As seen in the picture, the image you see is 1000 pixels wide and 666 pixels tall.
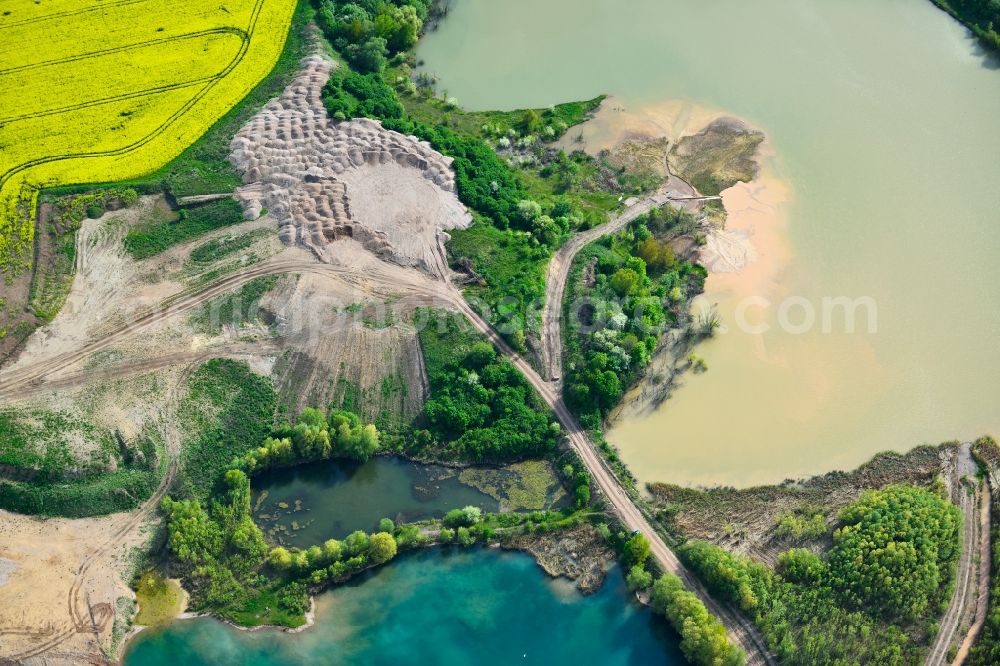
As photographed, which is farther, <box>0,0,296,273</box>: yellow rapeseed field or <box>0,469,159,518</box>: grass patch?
<box>0,0,296,273</box>: yellow rapeseed field

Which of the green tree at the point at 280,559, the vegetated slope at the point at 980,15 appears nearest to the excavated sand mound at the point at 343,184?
the green tree at the point at 280,559

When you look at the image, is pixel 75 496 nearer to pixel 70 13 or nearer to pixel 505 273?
pixel 505 273

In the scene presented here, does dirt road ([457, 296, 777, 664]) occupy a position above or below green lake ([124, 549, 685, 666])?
above

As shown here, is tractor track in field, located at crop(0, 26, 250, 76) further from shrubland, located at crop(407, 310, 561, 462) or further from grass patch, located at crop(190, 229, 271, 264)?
shrubland, located at crop(407, 310, 561, 462)

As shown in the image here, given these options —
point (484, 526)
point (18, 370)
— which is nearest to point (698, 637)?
point (484, 526)

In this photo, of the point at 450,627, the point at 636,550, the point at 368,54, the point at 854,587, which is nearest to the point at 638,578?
the point at 636,550

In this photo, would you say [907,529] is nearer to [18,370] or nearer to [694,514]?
[694,514]

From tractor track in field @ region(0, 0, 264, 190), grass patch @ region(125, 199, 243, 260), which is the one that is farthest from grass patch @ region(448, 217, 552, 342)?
tractor track in field @ region(0, 0, 264, 190)
